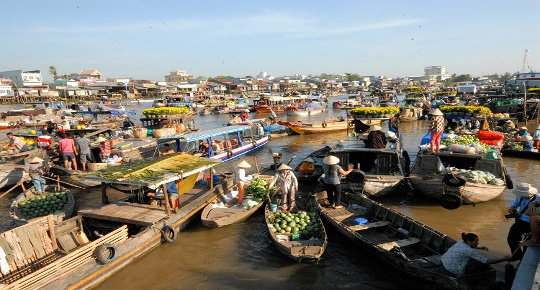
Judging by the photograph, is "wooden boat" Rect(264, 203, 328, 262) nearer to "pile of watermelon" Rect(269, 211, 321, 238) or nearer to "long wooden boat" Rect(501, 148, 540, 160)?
"pile of watermelon" Rect(269, 211, 321, 238)

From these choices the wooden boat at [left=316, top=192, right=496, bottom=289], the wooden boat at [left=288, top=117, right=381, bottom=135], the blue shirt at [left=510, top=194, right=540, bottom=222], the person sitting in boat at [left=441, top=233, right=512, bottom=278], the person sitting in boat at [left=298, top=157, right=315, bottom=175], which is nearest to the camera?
the person sitting in boat at [left=441, top=233, right=512, bottom=278]

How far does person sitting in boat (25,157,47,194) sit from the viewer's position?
10.9 meters

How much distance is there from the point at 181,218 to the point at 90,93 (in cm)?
7662

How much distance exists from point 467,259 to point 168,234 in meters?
6.86

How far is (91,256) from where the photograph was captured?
683 cm

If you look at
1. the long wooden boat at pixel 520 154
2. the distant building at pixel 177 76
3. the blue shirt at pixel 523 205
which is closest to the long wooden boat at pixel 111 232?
the blue shirt at pixel 523 205

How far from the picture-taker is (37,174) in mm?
11188

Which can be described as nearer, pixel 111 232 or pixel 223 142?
pixel 111 232

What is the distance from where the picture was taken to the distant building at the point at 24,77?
266 feet

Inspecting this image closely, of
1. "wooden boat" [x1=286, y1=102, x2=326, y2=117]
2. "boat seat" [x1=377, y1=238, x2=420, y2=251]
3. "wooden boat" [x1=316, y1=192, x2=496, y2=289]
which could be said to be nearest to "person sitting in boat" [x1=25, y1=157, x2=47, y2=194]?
"wooden boat" [x1=316, y1=192, x2=496, y2=289]

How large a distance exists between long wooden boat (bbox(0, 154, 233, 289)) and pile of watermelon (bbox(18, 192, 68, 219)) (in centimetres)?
215

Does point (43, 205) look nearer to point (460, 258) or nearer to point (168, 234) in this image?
point (168, 234)

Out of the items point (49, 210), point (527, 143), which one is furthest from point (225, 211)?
point (527, 143)

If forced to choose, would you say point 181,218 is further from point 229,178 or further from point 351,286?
point 351,286
